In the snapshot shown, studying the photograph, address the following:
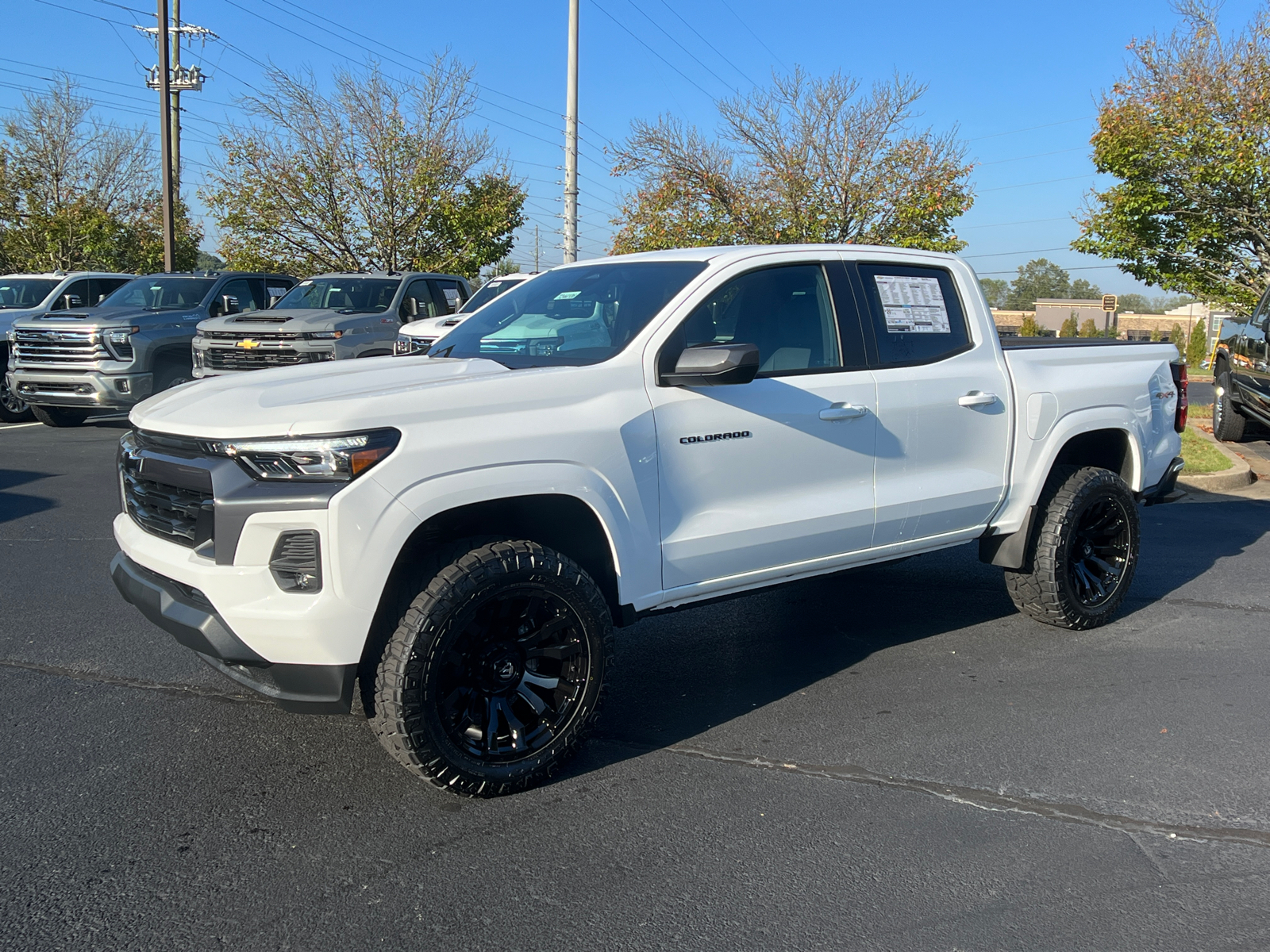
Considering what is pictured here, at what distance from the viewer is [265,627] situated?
3268 mm

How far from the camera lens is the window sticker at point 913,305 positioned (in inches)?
192

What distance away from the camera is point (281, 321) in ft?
41.9

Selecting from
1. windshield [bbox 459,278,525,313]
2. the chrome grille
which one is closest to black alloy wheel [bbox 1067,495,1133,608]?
windshield [bbox 459,278,525,313]

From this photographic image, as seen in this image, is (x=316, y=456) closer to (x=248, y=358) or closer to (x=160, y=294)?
(x=248, y=358)

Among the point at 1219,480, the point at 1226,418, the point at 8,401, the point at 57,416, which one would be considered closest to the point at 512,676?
the point at 1219,480

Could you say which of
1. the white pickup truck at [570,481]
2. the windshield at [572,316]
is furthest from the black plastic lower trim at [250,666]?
the windshield at [572,316]

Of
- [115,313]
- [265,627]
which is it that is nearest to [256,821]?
[265,627]

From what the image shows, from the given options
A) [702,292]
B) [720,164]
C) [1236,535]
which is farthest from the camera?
[720,164]

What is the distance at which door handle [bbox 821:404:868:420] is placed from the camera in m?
4.39

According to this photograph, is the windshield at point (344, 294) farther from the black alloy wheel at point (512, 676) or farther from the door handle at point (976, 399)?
the black alloy wheel at point (512, 676)

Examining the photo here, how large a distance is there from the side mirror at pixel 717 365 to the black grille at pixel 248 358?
9.46 metres

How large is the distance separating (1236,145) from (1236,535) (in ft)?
32.4

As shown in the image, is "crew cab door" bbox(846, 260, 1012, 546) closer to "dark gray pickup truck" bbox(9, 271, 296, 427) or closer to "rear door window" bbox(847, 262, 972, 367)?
"rear door window" bbox(847, 262, 972, 367)

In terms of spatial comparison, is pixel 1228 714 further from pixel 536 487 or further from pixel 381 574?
pixel 381 574
